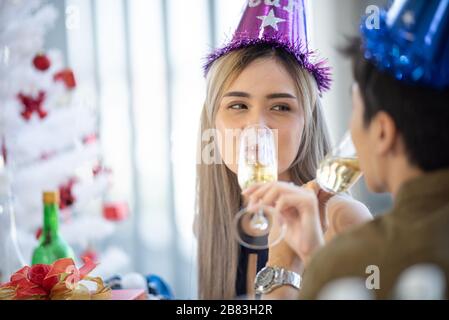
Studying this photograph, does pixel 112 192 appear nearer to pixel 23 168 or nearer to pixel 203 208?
pixel 203 208

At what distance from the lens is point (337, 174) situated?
3.18 ft

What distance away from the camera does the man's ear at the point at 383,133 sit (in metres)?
0.84

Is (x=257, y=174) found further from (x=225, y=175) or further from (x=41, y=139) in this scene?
(x=41, y=139)

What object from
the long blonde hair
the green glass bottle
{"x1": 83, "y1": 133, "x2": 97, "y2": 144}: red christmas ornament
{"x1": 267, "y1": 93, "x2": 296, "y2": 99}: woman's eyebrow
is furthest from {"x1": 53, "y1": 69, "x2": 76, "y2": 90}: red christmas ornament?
{"x1": 267, "y1": 93, "x2": 296, "y2": 99}: woman's eyebrow

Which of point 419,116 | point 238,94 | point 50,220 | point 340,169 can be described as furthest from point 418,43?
point 50,220

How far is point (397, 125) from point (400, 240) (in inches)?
5.8

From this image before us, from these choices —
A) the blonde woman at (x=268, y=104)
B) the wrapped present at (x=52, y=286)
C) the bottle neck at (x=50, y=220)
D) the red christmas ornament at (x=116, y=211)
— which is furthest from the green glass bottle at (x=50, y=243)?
the blonde woman at (x=268, y=104)

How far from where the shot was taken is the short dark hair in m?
0.81

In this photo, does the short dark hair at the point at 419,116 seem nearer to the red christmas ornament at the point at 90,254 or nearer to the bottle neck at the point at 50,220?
the bottle neck at the point at 50,220

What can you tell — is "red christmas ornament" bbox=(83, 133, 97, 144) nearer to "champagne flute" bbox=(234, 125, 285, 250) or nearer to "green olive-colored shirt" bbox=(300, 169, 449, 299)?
"champagne flute" bbox=(234, 125, 285, 250)

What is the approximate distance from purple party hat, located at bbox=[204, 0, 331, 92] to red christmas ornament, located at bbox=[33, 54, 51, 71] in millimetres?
605

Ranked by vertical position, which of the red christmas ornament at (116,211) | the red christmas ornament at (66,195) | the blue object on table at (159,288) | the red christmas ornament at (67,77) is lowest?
the blue object on table at (159,288)

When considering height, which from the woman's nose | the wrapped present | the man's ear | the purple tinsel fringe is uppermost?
the purple tinsel fringe

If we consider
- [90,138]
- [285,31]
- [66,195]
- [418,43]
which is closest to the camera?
[418,43]
